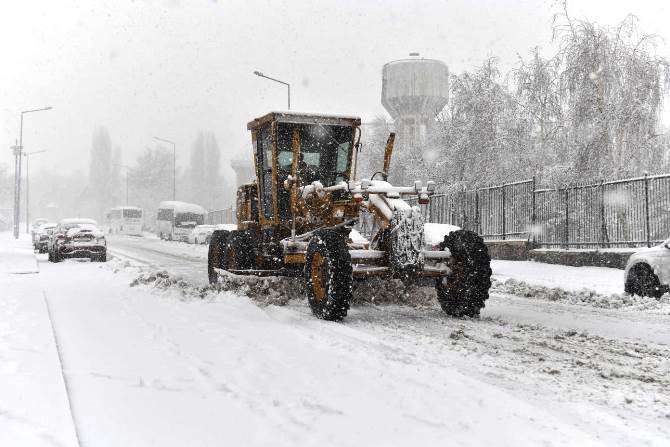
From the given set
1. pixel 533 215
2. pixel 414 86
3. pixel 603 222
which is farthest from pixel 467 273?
pixel 414 86

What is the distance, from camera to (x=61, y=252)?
2077cm

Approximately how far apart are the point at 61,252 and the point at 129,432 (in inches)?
748

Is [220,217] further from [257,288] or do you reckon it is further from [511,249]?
[257,288]

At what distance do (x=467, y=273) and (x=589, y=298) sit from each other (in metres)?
3.35

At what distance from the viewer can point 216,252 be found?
11.4m

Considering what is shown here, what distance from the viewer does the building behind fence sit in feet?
48.6

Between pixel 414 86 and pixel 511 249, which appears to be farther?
pixel 414 86

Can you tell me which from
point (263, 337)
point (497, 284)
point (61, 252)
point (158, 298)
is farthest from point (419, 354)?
point (61, 252)

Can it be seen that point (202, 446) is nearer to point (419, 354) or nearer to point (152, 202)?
point (419, 354)

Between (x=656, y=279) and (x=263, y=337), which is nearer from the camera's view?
(x=263, y=337)

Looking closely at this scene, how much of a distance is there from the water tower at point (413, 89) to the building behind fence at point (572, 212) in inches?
1168

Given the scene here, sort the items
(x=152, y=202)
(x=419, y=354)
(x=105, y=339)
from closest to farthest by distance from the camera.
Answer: (x=419, y=354), (x=105, y=339), (x=152, y=202)

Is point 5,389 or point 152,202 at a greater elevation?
point 152,202

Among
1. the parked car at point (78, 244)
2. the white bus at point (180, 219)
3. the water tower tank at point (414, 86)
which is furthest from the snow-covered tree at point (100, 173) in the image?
the parked car at point (78, 244)
